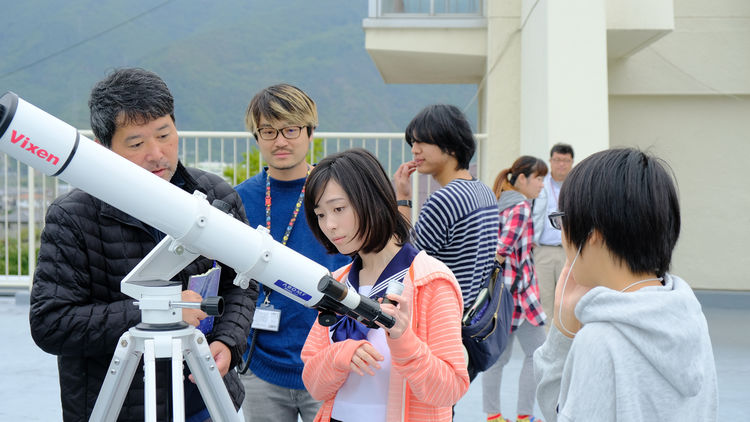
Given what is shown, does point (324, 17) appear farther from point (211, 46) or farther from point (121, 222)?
point (121, 222)

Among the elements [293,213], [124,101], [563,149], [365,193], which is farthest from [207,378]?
[563,149]

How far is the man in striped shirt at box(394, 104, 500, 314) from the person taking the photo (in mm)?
2652

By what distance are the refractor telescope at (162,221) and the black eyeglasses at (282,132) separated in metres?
1.03

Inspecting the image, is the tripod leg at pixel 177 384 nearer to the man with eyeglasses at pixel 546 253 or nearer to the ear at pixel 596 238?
the ear at pixel 596 238

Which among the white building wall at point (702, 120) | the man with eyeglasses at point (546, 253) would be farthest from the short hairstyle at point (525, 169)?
the white building wall at point (702, 120)

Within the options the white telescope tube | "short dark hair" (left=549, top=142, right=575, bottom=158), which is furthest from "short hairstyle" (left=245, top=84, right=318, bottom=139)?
"short dark hair" (left=549, top=142, right=575, bottom=158)

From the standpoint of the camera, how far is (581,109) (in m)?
6.08

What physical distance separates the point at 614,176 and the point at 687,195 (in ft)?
24.6

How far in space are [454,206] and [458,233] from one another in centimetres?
10

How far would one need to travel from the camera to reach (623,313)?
1.27 metres

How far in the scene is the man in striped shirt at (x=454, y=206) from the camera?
2.65 m

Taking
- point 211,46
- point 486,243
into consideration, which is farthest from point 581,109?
point 211,46

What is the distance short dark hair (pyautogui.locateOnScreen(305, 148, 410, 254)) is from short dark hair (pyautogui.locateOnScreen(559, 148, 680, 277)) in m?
0.57

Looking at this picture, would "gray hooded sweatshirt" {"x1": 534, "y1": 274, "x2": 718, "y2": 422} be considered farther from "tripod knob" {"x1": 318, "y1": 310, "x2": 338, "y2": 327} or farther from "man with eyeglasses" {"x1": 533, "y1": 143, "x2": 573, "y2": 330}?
"man with eyeglasses" {"x1": 533, "y1": 143, "x2": 573, "y2": 330}
